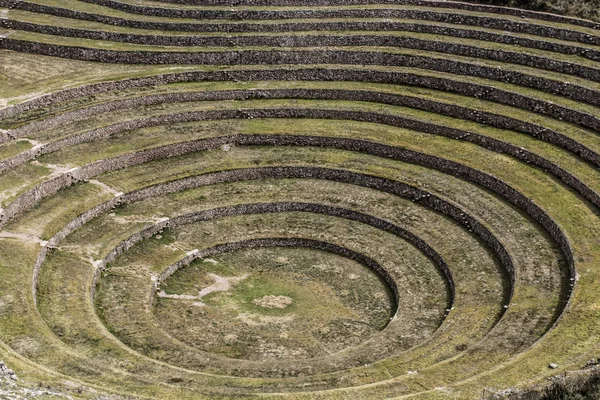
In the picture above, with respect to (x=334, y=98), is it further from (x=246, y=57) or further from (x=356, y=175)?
(x=356, y=175)

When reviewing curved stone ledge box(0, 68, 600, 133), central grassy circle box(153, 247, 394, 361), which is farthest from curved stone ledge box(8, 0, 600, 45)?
central grassy circle box(153, 247, 394, 361)

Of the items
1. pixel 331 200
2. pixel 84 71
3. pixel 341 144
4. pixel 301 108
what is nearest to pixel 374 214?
pixel 331 200

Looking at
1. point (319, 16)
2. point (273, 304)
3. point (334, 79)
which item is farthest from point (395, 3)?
point (273, 304)

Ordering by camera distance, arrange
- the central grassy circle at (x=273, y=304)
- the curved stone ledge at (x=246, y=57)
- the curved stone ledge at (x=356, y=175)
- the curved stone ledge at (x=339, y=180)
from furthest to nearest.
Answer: the curved stone ledge at (x=246, y=57)
the curved stone ledge at (x=356, y=175)
the curved stone ledge at (x=339, y=180)
the central grassy circle at (x=273, y=304)

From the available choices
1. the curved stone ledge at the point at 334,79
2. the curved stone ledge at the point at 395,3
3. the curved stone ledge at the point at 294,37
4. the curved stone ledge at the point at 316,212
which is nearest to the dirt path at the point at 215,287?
the curved stone ledge at the point at 316,212

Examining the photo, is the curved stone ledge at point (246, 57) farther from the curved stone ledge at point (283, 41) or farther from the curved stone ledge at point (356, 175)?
the curved stone ledge at point (356, 175)

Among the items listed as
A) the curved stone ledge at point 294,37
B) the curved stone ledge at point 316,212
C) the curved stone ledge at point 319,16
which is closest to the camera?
the curved stone ledge at point 316,212

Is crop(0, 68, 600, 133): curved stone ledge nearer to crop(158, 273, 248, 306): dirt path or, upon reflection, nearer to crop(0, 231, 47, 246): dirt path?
crop(0, 231, 47, 246): dirt path
